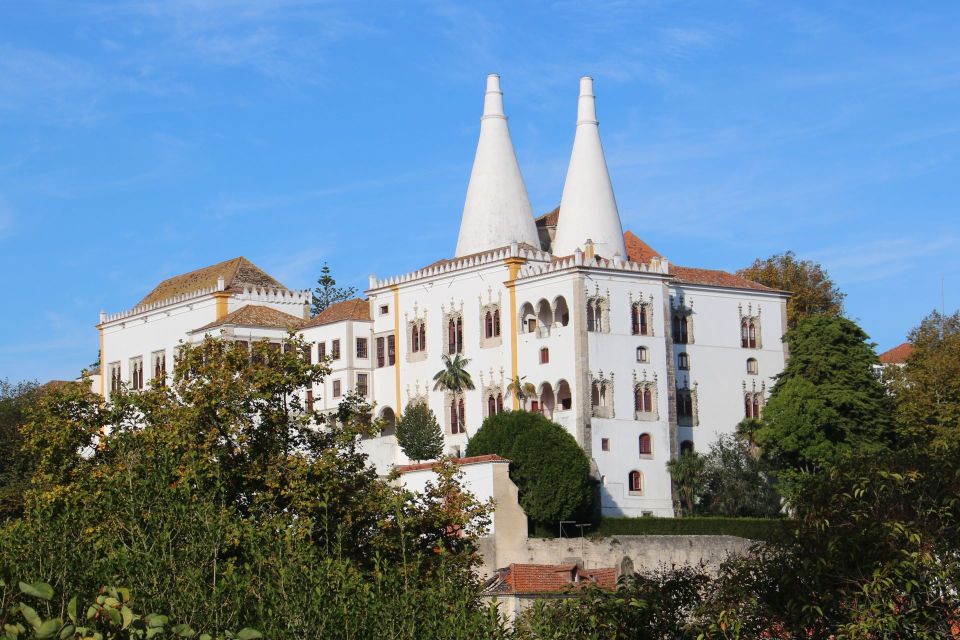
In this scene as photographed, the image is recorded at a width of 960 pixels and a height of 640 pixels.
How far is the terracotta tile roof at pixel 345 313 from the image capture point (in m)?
79.2

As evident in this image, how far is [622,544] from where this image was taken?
5847 centimetres

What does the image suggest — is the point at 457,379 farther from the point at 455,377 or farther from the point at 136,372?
the point at 136,372

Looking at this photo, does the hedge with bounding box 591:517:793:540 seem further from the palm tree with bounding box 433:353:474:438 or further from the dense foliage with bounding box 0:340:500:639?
the dense foliage with bounding box 0:340:500:639

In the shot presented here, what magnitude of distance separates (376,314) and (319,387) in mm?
4655

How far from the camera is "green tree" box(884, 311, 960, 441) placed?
63.8m

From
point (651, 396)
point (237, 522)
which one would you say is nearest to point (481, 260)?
point (651, 396)

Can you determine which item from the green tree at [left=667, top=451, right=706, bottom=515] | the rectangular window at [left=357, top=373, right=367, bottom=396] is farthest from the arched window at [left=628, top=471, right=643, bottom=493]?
the rectangular window at [left=357, top=373, right=367, bottom=396]

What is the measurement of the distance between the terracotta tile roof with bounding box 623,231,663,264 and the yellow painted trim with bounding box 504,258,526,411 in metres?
8.91

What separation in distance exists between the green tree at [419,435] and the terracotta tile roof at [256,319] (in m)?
10.9

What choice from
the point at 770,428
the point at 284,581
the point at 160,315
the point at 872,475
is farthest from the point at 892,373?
the point at 284,581

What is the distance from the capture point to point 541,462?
205ft

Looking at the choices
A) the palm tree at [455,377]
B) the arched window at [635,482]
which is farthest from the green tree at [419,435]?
the arched window at [635,482]

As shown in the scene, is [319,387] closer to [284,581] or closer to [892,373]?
[892,373]

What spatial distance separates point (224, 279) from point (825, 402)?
33221 millimetres
